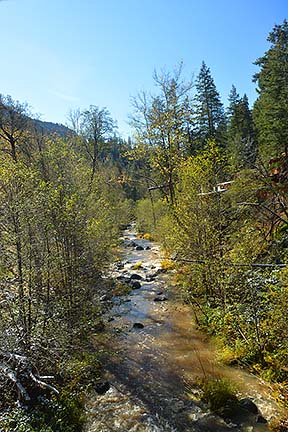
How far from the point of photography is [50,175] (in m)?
10.1

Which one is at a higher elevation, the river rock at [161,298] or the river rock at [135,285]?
the river rock at [135,285]

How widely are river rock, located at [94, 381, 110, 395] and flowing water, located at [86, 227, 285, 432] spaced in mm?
96

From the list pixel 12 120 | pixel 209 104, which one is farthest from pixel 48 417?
pixel 209 104

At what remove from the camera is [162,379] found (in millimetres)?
7930

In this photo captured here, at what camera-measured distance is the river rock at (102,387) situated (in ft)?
24.5

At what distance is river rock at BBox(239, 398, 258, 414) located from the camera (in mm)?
6426

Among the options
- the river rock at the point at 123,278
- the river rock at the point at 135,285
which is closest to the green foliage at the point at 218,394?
the river rock at the point at 135,285

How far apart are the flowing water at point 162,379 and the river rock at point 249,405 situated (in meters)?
0.06

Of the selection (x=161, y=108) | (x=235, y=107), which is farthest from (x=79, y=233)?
(x=235, y=107)

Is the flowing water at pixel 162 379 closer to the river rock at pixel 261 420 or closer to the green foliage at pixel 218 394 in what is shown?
the river rock at pixel 261 420

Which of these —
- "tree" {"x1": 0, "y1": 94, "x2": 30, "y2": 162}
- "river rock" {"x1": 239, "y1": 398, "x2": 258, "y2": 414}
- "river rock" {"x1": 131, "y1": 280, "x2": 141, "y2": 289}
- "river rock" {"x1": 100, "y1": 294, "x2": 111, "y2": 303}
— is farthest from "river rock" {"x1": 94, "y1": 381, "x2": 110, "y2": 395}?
"tree" {"x1": 0, "y1": 94, "x2": 30, "y2": 162}

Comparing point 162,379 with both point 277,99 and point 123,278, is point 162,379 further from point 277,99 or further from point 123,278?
point 277,99

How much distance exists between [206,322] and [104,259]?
398cm

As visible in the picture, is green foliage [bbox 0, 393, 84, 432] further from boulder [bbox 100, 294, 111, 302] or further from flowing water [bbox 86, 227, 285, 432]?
boulder [bbox 100, 294, 111, 302]
